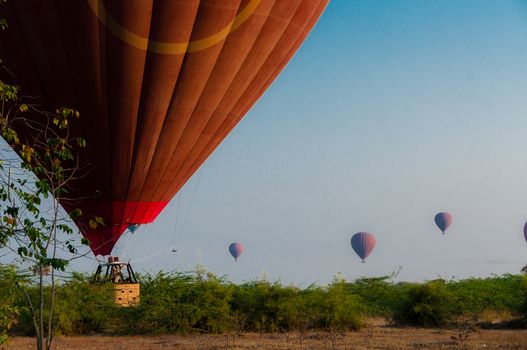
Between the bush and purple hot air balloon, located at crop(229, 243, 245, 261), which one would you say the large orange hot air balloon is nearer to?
the bush

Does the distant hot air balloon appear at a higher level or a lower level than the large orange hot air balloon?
lower

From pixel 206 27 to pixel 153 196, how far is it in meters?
6.68

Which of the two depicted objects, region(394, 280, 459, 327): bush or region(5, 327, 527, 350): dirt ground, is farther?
region(394, 280, 459, 327): bush

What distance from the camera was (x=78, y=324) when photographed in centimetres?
2872

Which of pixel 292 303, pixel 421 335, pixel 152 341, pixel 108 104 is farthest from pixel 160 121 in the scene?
pixel 421 335

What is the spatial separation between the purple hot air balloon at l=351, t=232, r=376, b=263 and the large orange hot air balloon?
43037mm

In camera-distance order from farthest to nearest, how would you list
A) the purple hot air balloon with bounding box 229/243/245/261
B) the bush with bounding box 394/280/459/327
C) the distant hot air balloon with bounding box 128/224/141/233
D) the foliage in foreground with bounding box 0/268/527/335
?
the purple hot air balloon with bounding box 229/243/245/261, the bush with bounding box 394/280/459/327, the foliage in foreground with bounding box 0/268/527/335, the distant hot air balloon with bounding box 128/224/141/233

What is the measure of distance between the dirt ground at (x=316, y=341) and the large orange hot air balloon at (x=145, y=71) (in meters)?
4.06

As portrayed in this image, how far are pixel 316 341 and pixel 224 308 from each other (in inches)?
208

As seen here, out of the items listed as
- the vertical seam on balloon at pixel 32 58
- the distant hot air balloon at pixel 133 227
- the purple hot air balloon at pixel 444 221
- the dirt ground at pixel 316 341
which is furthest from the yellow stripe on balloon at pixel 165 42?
the purple hot air balloon at pixel 444 221

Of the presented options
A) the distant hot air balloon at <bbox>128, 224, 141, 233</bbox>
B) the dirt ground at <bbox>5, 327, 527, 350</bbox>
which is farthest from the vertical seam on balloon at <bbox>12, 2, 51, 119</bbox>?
the dirt ground at <bbox>5, 327, 527, 350</bbox>

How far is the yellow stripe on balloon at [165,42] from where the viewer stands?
20.5 m

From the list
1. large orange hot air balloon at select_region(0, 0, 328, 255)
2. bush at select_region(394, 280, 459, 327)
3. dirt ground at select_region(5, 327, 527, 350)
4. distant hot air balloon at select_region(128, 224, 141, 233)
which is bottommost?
dirt ground at select_region(5, 327, 527, 350)

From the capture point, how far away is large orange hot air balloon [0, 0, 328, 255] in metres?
20.6
